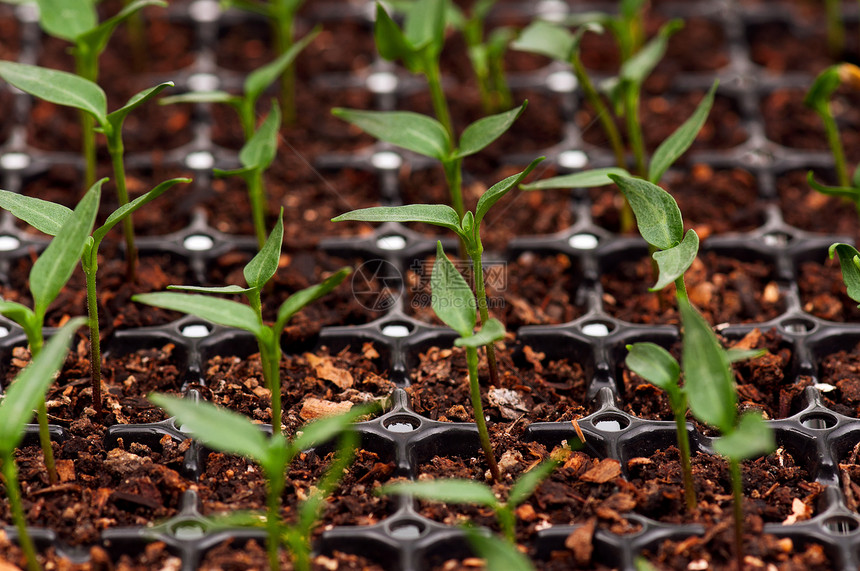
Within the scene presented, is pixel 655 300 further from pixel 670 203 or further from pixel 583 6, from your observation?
pixel 583 6

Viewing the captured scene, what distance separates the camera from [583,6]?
244cm

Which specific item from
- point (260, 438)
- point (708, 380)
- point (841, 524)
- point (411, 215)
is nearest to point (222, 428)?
point (260, 438)

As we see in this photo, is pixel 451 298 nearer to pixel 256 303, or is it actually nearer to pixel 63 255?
pixel 256 303

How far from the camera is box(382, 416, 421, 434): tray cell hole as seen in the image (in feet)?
4.27

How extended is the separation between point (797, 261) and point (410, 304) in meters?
0.67

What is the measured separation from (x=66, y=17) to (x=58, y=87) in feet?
0.89

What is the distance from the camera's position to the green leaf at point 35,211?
122 centimetres

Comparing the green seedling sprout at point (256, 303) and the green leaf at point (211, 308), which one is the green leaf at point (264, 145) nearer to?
the green seedling sprout at point (256, 303)

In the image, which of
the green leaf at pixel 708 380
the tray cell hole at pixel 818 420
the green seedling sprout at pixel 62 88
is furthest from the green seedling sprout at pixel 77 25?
the tray cell hole at pixel 818 420

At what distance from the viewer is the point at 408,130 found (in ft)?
4.73

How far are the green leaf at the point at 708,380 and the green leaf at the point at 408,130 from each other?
556 millimetres

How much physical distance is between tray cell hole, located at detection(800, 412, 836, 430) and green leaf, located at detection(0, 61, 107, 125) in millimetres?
1046

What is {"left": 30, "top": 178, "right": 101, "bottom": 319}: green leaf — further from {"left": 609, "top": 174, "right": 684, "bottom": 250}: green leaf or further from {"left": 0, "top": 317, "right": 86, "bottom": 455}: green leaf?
{"left": 609, "top": 174, "right": 684, "bottom": 250}: green leaf

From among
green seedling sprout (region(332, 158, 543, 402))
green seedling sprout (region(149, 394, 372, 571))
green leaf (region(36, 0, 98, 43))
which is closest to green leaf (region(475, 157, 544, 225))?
green seedling sprout (region(332, 158, 543, 402))
